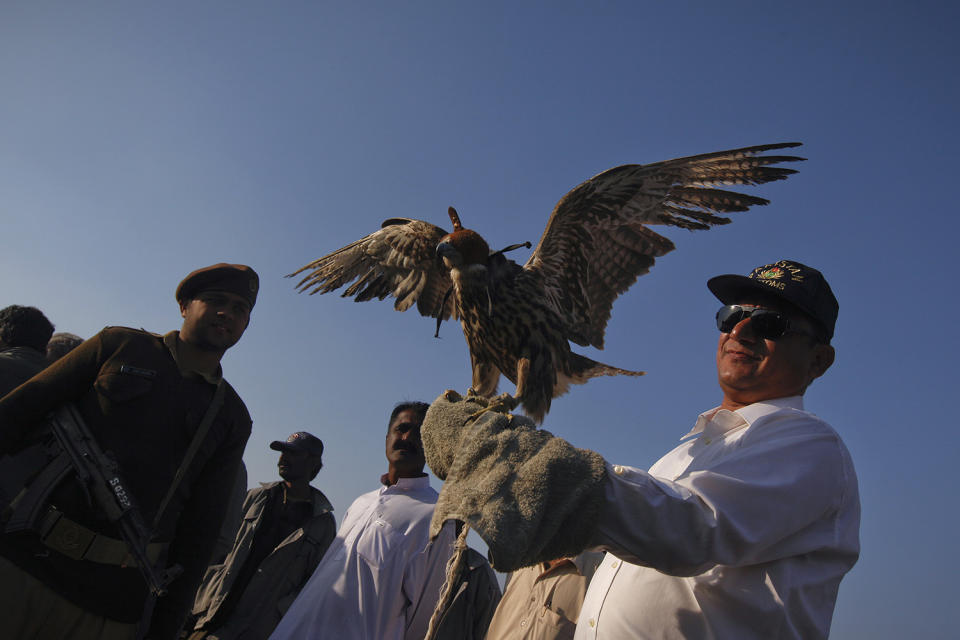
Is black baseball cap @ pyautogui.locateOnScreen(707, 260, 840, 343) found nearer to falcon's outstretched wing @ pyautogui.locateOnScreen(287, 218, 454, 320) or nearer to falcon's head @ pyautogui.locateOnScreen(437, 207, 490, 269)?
falcon's head @ pyautogui.locateOnScreen(437, 207, 490, 269)

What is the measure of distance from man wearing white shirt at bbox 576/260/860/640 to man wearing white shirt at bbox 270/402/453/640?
1927mm

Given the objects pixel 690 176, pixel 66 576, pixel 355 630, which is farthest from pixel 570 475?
pixel 690 176

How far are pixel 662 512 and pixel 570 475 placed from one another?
228 mm

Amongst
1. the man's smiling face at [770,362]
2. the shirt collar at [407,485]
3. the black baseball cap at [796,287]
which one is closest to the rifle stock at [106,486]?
the shirt collar at [407,485]

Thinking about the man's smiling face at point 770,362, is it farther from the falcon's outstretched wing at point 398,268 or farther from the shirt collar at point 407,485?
the shirt collar at point 407,485

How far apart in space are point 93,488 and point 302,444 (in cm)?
280

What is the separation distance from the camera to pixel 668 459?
7.38 feet

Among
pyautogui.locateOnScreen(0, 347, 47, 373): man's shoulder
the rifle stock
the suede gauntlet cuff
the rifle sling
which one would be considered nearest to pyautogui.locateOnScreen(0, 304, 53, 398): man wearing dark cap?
pyautogui.locateOnScreen(0, 347, 47, 373): man's shoulder

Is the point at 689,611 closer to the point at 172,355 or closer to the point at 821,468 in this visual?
the point at 821,468

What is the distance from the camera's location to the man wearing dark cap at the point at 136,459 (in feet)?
8.29

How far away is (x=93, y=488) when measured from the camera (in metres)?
2.62

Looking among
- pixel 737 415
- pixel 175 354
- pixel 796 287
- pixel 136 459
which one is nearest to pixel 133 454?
pixel 136 459

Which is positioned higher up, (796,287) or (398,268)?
(398,268)

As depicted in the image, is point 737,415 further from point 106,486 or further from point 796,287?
point 106,486
